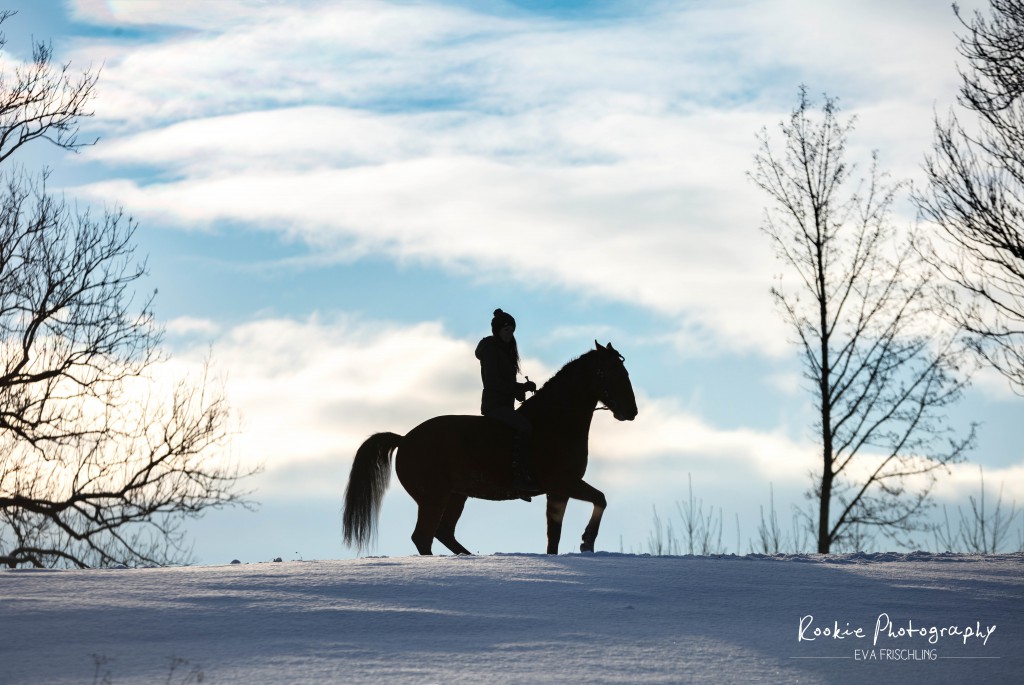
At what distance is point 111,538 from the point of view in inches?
732

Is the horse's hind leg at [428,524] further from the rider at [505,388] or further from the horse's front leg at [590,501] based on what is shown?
the horse's front leg at [590,501]

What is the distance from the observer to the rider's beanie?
36.6 feet

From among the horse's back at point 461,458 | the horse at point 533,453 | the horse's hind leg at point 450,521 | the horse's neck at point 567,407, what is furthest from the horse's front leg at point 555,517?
the horse's hind leg at point 450,521

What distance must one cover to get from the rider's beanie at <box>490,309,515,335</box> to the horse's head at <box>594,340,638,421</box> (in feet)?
3.61

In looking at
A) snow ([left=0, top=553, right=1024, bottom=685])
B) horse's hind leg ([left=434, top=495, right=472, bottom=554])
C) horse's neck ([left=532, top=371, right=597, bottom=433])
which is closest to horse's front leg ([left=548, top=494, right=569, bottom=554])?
horse's neck ([left=532, top=371, right=597, bottom=433])

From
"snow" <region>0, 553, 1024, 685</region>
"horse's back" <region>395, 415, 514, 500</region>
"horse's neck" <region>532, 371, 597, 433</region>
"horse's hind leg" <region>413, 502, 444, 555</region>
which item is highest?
"horse's neck" <region>532, 371, 597, 433</region>

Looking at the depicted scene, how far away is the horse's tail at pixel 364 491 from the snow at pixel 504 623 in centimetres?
316

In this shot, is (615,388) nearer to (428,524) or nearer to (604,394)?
(604,394)

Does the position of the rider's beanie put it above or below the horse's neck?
above

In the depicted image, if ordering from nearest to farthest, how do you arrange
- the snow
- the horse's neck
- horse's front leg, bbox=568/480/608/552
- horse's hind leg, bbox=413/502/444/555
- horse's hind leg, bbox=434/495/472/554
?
the snow, horse's front leg, bbox=568/480/608/552, the horse's neck, horse's hind leg, bbox=413/502/444/555, horse's hind leg, bbox=434/495/472/554

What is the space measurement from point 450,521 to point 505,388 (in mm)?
1820

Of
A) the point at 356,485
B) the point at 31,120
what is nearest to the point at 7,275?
the point at 31,120

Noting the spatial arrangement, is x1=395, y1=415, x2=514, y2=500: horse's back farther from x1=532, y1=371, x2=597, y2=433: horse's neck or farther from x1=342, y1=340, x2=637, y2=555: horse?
x1=532, y1=371, x2=597, y2=433: horse's neck

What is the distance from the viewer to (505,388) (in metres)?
11.2
